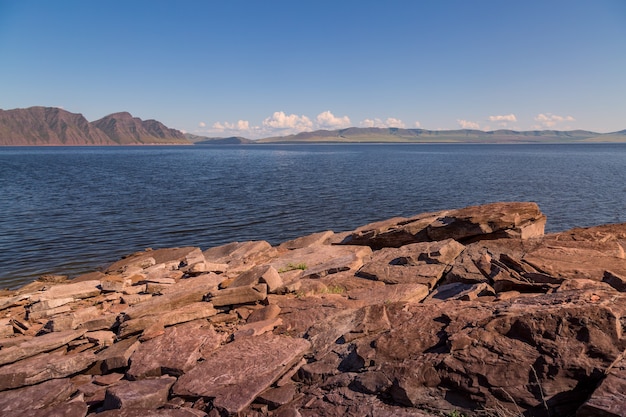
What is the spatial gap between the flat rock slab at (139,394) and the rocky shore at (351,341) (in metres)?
0.03

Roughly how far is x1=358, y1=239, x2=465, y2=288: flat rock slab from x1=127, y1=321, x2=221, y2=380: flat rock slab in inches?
240

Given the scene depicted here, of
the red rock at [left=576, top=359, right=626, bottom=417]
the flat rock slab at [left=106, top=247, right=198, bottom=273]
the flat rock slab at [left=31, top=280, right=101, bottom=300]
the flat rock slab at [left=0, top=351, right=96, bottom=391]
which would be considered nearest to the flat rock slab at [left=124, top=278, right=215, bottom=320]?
the flat rock slab at [left=0, top=351, right=96, bottom=391]

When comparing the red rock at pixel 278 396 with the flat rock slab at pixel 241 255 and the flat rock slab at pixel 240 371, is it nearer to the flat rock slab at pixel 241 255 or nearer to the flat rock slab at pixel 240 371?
the flat rock slab at pixel 240 371

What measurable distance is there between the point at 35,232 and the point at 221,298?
27201 millimetres

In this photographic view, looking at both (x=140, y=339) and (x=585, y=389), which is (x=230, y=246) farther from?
(x=585, y=389)

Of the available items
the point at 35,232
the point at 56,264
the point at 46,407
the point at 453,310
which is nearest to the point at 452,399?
the point at 453,310

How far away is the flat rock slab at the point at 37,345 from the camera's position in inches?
376

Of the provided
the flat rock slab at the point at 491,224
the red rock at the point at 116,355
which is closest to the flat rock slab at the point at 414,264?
the flat rock slab at the point at 491,224

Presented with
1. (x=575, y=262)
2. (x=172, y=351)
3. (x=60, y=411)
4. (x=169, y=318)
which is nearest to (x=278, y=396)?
(x=172, y=351)

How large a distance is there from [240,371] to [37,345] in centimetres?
555

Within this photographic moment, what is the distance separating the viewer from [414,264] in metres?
14.2

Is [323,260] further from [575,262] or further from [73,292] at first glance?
[73,292]

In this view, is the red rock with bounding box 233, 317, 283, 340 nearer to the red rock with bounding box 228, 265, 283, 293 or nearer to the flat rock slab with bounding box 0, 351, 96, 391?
the red rock with bounding box 228, 265, 283, 293

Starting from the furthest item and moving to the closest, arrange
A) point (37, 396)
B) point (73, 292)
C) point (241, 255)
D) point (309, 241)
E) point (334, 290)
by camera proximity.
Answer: point (309, 241) → point (241, 255) → point (73, 292) → point (334, 290) → point (37, 396)
